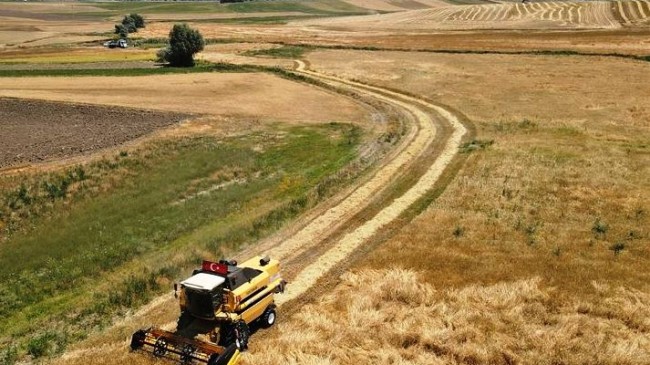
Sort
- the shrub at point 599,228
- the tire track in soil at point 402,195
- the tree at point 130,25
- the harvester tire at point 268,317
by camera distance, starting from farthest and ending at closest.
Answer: the tree at point 130,25, the shrub at point 599,228, the tire track in soil at point 402,195, the harvester tire at point 268,317

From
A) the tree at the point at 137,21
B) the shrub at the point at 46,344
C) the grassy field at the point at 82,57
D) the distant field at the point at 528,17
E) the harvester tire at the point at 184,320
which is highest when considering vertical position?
the distant field at the point at 528,17

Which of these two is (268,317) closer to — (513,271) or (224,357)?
(224,357)

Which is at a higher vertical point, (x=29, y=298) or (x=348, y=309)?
(x=348, y=309)

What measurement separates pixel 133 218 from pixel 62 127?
20541 mm

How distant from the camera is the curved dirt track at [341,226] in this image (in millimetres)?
22219

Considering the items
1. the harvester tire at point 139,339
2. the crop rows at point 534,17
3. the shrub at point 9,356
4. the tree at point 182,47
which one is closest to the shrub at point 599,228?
the harvester tire at point 139,339

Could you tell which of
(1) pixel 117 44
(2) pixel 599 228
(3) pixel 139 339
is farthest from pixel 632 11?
(3) pixel 139 339

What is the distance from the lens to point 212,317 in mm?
18000

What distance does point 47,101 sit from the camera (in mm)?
56281

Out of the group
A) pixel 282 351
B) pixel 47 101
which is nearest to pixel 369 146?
pixel 282 351

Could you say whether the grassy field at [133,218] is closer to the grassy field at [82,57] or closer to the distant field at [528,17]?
the grassy field at [82,57]

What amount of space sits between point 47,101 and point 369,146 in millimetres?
33234

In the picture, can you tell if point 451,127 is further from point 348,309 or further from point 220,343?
point 220,343

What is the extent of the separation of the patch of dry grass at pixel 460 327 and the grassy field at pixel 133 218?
7.79 meters
